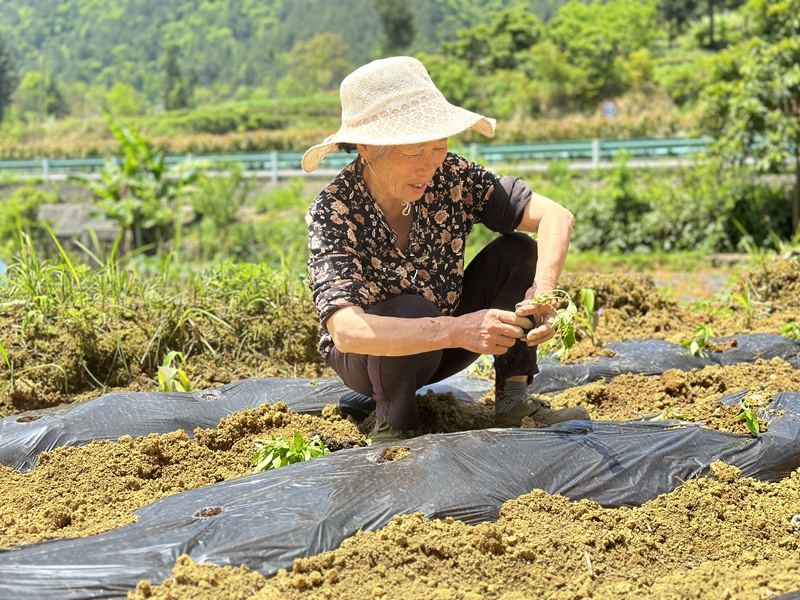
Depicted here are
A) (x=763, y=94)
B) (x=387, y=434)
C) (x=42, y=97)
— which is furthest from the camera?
(x=42, y=97)

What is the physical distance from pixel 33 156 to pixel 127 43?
257ft

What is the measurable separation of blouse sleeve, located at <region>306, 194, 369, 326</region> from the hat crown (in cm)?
26

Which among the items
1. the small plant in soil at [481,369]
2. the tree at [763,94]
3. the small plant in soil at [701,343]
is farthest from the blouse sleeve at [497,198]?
the tree at [763,94]

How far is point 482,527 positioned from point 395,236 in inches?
36.4

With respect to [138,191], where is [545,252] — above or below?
above

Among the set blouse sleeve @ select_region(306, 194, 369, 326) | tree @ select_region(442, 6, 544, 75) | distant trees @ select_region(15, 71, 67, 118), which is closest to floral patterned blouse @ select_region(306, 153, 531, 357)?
blouse sleeve @ select_region(306, 194, 369, 326)

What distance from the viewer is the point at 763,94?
30.9 ft

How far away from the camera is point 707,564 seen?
1.78 metres

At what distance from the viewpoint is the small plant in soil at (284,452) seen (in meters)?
2.18

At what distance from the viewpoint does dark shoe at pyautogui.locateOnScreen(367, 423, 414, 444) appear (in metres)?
2.38

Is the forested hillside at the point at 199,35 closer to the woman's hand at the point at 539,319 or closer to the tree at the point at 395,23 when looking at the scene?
the tree at the point at 395,23

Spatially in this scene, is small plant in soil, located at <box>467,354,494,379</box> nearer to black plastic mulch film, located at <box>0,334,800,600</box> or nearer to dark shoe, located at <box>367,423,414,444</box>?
dark shoe, located at <box>367,423,414,444</box>

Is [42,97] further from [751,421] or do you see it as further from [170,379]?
[751,421]

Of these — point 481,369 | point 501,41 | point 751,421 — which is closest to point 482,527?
point 751,421
